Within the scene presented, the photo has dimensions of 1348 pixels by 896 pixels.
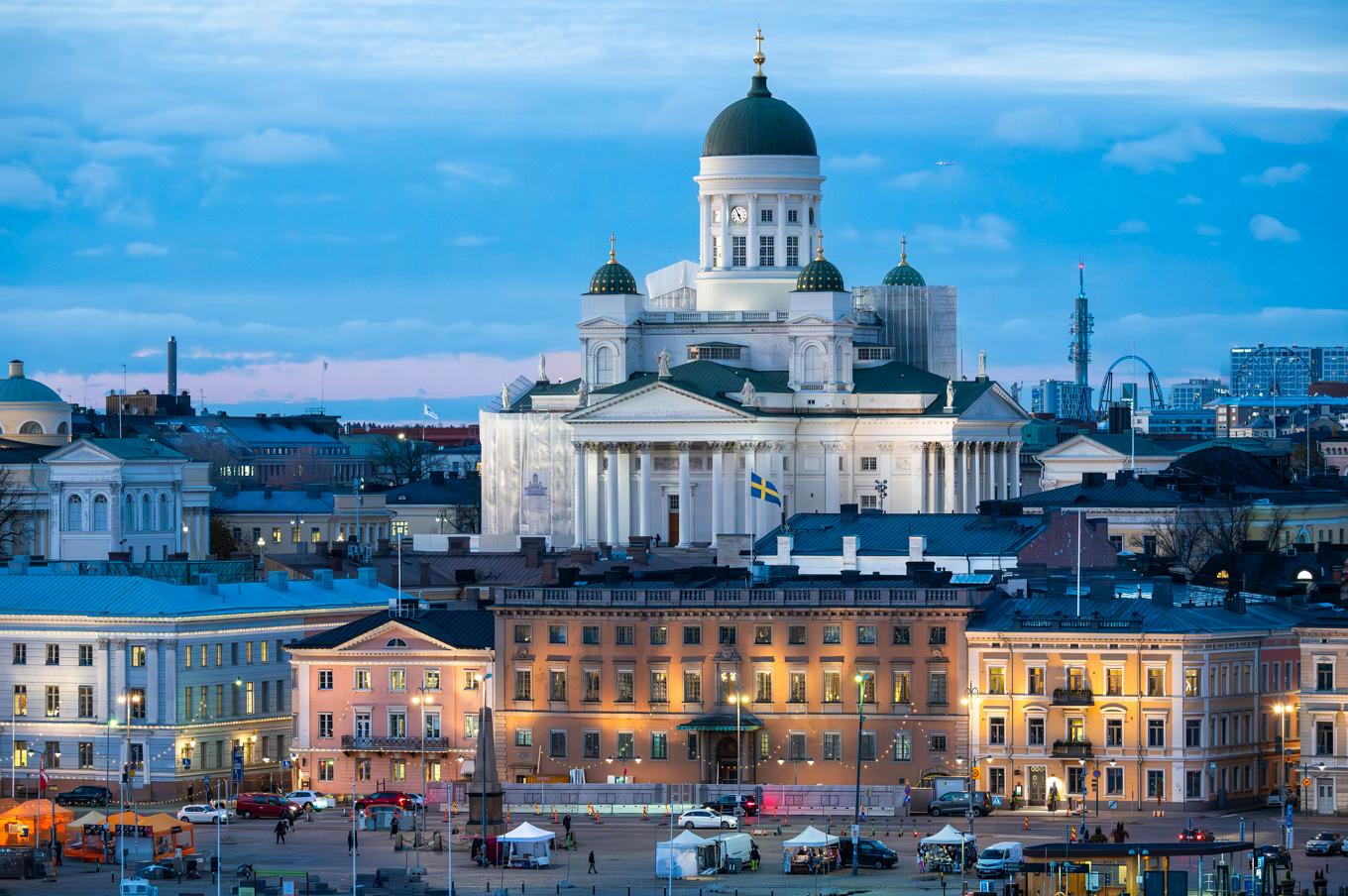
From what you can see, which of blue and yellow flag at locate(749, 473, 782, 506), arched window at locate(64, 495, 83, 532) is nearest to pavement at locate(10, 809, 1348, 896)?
blue and yellow flag at locate(749, 473, 782, 506)

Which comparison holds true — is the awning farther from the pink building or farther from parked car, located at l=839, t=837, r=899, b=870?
parked car, located at l=839, t=837, r=899, b=870

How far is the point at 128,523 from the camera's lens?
198375mm

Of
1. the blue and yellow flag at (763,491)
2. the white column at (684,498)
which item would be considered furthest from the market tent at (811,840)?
the white column at (684,498)

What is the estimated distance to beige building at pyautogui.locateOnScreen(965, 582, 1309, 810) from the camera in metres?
115

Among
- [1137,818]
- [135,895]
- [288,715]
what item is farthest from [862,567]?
[135,895]

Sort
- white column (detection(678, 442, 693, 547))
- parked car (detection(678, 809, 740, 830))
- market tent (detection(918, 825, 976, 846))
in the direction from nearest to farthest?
market tent (detection(918, 825, 976, 846))
parked car (detection(678, 809, 740, 830))
white column (detection(678, 442, 693, 547))

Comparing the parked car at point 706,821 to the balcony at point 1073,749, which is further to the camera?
the balcony at point 1073,749

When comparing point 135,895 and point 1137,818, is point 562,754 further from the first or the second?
point 135,895

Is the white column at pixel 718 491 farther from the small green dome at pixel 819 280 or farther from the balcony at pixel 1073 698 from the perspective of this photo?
the balcony at pixel 1073 698

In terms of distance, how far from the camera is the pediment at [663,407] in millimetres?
190000

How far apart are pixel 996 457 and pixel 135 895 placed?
106391mm

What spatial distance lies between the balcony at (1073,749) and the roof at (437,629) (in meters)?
18.6

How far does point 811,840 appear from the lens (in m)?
100

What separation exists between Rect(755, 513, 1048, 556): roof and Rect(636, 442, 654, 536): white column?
3783 cm
